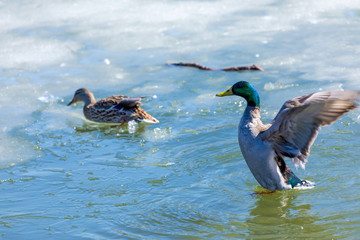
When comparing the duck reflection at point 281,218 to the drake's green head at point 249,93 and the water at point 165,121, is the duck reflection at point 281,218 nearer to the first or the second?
the water at point 165,121

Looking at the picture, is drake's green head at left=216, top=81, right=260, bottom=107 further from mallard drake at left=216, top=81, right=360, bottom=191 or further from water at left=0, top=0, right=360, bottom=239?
water at left=0, top=0, right=360, bottom=239

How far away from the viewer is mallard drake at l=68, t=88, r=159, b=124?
725 cm

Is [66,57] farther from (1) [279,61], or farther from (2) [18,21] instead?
(1) [279,61]

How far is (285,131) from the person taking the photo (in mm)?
4656

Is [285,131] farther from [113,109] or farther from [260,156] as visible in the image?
[113,109]

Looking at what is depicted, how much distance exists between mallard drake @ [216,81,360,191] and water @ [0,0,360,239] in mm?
228

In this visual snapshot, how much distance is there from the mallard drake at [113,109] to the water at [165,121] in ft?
0.49

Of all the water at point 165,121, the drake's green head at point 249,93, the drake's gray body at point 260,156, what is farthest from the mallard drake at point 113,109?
the drake's gray body at point 260,156

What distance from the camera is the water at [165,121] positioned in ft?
14.6

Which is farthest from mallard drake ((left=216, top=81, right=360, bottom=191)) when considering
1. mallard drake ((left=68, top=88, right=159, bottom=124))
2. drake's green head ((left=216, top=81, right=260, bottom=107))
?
mallard drake ((left=68, top=88, right=159, bottom=124))

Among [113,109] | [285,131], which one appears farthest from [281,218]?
[113,109]

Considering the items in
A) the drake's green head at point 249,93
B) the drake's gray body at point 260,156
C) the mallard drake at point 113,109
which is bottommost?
the drake's gray body at point 260,156

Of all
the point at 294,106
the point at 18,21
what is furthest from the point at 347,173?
the point at 18,21

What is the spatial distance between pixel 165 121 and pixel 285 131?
8.77 ft
